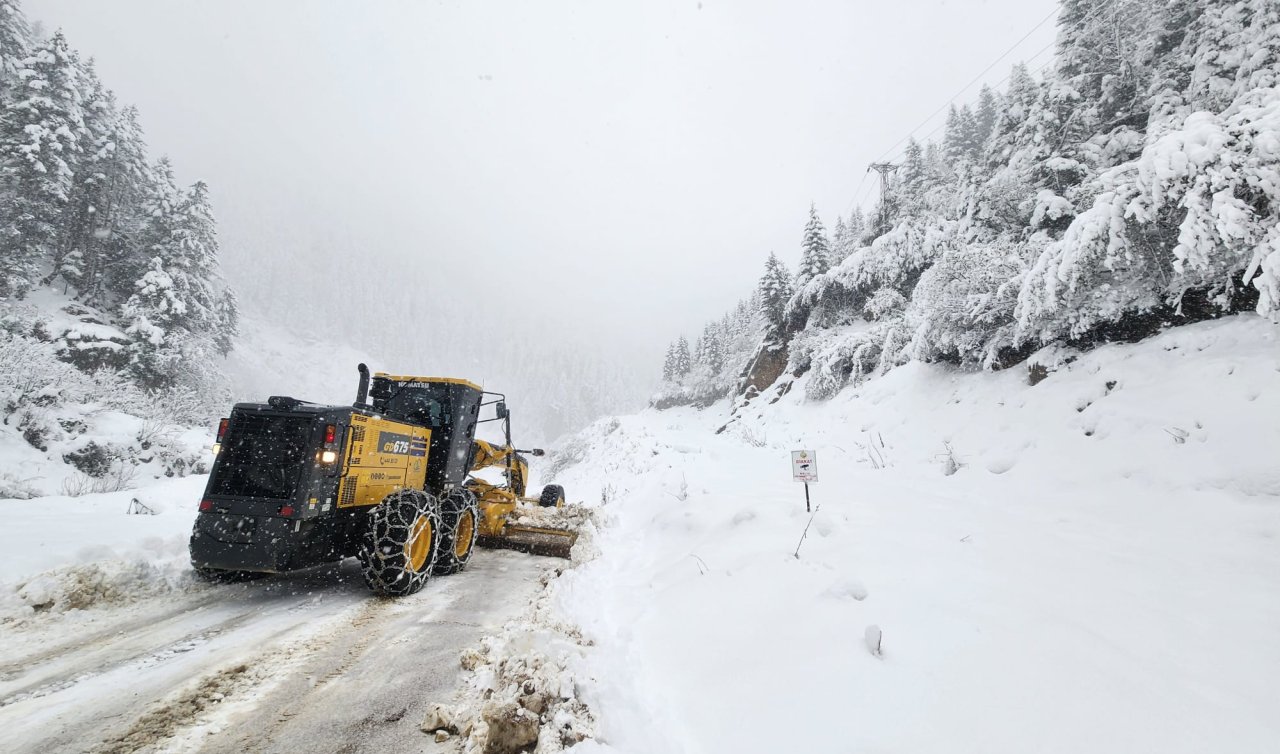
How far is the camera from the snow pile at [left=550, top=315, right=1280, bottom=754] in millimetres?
2504

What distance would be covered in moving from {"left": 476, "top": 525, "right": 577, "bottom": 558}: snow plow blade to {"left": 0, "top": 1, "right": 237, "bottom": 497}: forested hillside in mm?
13616

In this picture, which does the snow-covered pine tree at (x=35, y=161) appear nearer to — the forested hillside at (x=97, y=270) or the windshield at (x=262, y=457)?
the forested hillside at (x=97, y=270)

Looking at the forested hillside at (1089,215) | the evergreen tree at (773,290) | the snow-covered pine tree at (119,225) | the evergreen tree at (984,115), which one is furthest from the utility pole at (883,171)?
the snow-covered pine tree at (119,225)

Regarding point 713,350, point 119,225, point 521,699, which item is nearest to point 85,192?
point 119,225

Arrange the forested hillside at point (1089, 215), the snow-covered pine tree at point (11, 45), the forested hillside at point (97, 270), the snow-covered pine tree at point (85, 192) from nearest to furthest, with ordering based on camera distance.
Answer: the forested hillside at point (1089, 215)
the forested hillside at point (97, 270)
the snow-covered pine tree at point (11, 45)
the snow-covered pine tree at point (85, 192)

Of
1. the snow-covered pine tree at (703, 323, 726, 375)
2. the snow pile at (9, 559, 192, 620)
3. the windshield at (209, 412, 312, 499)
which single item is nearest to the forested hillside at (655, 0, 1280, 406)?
the windshield at (209, 412, 312, 499)

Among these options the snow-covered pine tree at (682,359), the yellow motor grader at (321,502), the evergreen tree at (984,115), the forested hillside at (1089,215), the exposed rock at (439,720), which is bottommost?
the exposed rock at (439,720)

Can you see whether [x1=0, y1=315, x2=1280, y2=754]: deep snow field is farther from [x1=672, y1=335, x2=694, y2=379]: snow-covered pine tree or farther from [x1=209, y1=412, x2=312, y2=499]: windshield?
[x1=672, y1=335, x2=694, y2=379]: snow-covered pine tree

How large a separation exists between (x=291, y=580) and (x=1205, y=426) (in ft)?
36.4

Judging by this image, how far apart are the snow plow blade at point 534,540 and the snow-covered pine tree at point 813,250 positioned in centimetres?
2576

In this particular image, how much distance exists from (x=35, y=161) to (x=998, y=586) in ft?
123

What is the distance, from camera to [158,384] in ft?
79.9

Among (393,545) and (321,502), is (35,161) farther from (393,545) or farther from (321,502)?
(393,545)

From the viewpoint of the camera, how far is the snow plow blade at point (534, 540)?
26.8ft
